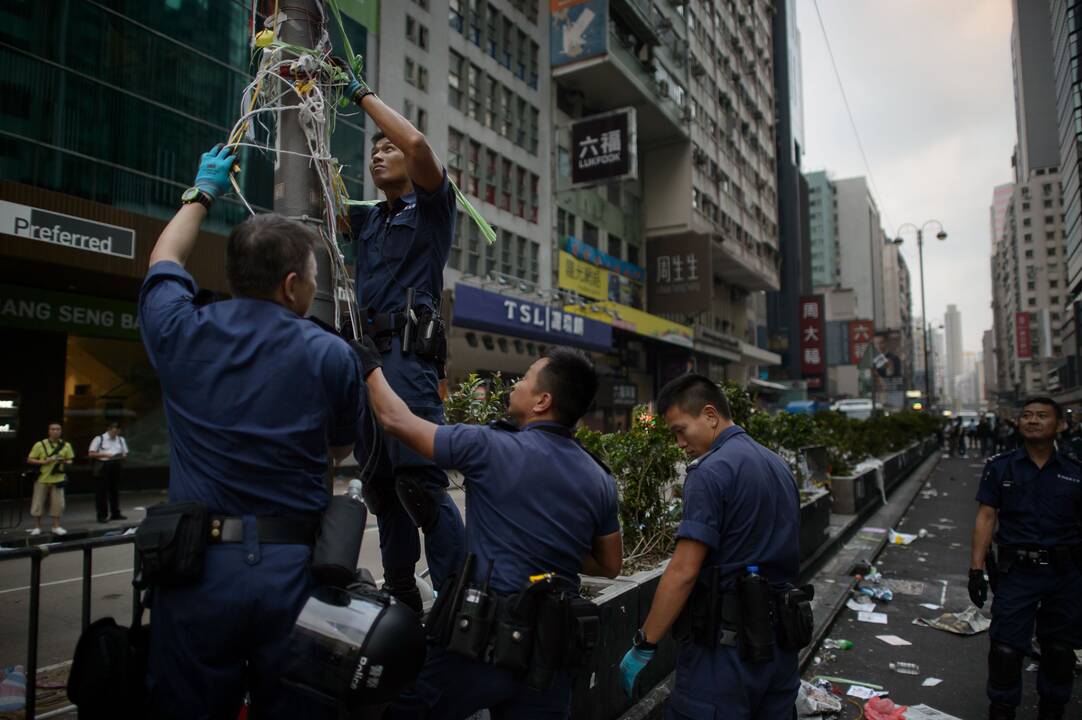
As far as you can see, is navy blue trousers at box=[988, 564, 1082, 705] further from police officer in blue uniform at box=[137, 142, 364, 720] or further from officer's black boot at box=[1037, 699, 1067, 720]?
police officer in blue uniform at box=[137, 142, 364, 720]

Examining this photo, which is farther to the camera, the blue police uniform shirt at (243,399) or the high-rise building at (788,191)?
the high-rise building at (788,191)

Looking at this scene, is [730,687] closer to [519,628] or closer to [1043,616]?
[519,628]

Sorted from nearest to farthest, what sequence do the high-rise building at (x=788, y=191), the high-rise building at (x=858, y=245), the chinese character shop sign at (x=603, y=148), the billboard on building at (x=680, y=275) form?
1. the chinese character shop sign at (x=603, y=148)
2. the billboard on building at (x=680, y=275)
3. the high-rise building at (x=788, y=191)
4. the high-rise building at (x=858, y=245)

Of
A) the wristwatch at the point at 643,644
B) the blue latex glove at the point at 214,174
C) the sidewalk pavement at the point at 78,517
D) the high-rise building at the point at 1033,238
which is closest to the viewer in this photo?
the blue latex glove at the point at 214,174

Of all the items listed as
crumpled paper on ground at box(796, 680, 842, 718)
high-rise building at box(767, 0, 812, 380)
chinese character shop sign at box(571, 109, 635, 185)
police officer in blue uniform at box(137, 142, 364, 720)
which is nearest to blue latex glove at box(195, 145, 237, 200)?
police officer in blue uniform at box(137, 142, 364, 720)

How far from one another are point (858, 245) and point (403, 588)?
144 m

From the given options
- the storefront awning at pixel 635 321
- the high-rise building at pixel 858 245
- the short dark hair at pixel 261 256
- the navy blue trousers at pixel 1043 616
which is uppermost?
the high-rise building at pixel 858 245

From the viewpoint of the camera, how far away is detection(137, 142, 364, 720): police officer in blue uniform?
1839mm

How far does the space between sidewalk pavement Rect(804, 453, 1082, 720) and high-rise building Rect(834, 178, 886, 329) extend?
130 metres

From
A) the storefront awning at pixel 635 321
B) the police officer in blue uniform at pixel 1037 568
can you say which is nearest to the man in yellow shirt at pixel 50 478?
the police officer in blue uniform at pixel 1037 568

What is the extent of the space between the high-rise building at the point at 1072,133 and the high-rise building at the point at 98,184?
57.9 meters

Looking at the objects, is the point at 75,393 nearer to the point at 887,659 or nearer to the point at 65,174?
the point at 65,174

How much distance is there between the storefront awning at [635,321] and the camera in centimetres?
3045

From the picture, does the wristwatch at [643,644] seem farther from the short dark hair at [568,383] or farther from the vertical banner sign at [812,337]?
the vertical banner sign at [812,337]
